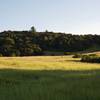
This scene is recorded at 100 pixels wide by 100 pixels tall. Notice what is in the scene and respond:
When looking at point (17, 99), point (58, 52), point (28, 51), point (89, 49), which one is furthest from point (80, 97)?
point (89, 49)

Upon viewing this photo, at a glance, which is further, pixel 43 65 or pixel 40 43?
pixel 40 43

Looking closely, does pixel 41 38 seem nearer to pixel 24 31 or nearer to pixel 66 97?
pixel 24 31

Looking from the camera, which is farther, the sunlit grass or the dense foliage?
the dense foliage

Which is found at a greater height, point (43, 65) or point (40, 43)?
point (40, 43)

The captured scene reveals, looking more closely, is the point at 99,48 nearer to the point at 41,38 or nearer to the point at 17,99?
the point at 41,38

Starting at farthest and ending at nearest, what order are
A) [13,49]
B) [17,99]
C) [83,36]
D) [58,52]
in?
[83,36]
[58,52]
[13,49]
[17,99]

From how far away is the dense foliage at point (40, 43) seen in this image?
9051 centimetres

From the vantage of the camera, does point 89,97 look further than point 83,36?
No

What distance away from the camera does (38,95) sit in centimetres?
1172

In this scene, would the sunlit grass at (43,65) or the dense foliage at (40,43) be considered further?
the dense foliage at (40,43)

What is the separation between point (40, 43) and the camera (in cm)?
10106

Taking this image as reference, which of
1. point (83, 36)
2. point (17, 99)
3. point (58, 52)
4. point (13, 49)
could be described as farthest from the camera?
point (83, 36)

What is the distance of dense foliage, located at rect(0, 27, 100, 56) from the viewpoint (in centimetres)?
9051

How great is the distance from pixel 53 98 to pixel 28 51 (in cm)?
7966
